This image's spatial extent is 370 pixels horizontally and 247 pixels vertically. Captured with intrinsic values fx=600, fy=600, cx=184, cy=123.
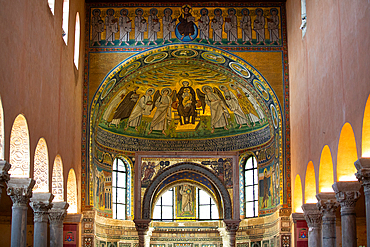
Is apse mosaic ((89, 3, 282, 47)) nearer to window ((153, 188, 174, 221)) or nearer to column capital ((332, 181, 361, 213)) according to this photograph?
window ((153, 188, 174, 221))

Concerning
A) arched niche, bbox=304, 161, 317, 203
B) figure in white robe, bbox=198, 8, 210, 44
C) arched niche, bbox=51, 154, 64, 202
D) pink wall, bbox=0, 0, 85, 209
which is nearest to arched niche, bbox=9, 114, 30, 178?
pink wall, bbox=0, 0, 85, 209

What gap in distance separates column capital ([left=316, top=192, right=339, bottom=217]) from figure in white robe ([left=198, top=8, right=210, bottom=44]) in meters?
9.14

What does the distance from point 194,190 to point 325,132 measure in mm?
15097

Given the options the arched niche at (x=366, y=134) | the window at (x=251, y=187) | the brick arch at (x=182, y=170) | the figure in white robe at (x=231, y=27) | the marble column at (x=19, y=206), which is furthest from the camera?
the window at (x=251, y=187)

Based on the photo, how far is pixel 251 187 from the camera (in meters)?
29.0

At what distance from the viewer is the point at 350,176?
1530 cm

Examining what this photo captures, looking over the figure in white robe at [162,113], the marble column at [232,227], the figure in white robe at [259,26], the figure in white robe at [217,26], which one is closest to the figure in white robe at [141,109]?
the figure in white robe at [162,113]

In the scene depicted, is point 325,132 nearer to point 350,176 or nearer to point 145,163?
point 350,176

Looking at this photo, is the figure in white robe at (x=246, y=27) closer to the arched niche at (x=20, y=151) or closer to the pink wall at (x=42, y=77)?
the pink wall at (x=42, y=77)

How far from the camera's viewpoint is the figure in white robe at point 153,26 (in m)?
24.2

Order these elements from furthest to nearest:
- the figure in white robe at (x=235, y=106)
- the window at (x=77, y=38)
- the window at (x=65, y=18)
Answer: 1. the figure in white robe at (x=235, y=106)
2. the window at (x=77, y=38)
3. the window at (x=65, y=18)

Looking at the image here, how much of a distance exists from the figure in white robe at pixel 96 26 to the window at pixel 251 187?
960 centimetres

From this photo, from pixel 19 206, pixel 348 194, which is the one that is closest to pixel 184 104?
pixel 348 194

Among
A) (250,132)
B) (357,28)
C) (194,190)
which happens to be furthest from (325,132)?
(194,190)
